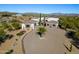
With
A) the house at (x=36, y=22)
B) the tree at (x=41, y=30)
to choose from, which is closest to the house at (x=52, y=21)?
the house at (x=36, y=22)

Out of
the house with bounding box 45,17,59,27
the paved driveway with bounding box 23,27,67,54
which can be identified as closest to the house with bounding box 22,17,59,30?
the house with bounding box 45,17,59,27

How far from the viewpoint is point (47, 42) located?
3.40 m

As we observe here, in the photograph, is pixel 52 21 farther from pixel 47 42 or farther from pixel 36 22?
pixel 47 42

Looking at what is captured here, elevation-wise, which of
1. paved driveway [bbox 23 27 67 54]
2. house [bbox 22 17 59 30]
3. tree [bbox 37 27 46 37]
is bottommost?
paved driveway [bbox 23 27 67 54]

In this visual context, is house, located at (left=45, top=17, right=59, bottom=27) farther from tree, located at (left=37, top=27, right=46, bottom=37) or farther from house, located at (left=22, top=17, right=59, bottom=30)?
tree, located at (left=37, top=27, right=46, bottom=37)

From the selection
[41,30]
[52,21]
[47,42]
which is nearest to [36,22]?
[41,30]

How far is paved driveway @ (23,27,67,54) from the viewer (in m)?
3.33

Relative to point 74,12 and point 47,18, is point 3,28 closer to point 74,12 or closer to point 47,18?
point 47,18

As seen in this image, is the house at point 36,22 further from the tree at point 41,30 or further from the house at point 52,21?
the tree at point 41,30

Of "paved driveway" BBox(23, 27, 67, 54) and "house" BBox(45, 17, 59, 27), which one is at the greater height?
"house" BBox(45, 17, 59, 27)

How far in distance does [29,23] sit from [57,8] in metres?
0.67

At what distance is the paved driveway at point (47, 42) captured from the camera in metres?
3.33
